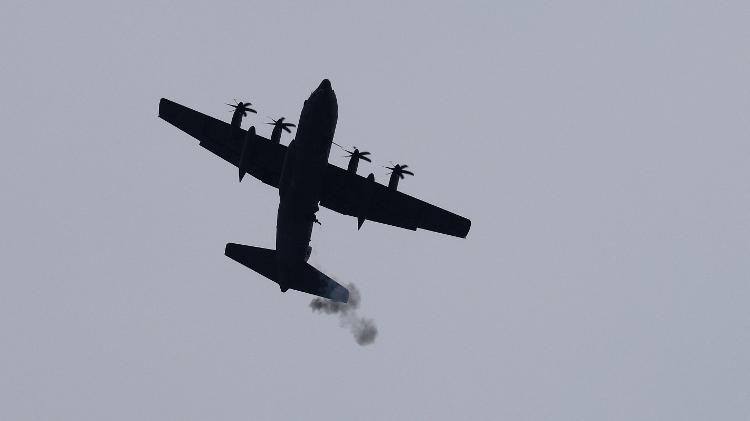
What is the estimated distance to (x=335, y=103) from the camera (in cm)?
5247

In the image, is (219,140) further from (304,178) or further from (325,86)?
(325,86)

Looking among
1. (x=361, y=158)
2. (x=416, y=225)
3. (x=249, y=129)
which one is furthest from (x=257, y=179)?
(x=416, y=225)

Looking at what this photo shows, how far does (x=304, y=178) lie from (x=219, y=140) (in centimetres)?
875

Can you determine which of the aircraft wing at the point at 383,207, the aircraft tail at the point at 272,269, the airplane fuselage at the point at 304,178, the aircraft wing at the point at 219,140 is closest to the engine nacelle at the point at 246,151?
the aircraft wing at the point at 219,140

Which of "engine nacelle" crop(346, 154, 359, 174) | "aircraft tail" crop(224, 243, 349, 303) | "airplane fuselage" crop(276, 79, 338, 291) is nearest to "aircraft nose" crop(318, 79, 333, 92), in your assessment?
"airplane fuselage" crop(276, 79, 338, 291)

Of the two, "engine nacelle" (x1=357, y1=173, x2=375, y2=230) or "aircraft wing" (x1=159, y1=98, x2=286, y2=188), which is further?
"aircraft wing" (x1=159, y1=98, x2=286, y2=188)

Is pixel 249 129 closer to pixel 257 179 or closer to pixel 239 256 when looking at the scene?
pixel 257 179

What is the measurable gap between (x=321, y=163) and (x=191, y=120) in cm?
1100

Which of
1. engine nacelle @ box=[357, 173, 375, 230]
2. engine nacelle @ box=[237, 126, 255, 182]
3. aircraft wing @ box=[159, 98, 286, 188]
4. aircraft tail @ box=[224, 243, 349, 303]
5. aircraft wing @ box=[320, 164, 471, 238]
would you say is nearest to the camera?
engine nacelle @ box=[237, 126, 255, 182]

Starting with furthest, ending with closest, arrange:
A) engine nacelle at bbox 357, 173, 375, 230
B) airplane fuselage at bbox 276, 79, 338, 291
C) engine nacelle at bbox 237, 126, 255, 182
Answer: engine nacelle at bbox 357, 173, 375, 230
engine nacelle at bbox 237, 126, 255, 182
airplane fuselage at bbox 276, 79, 338, 291

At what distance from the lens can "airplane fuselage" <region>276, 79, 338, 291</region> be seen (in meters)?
51.7

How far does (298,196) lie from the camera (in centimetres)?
5453

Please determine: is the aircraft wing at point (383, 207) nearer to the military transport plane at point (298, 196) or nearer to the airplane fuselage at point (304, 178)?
the military transport plane at point (298, 196)

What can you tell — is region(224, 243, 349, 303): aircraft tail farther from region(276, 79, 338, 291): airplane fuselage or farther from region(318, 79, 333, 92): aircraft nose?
region(318, 79, 333, 92): aircraft nose
